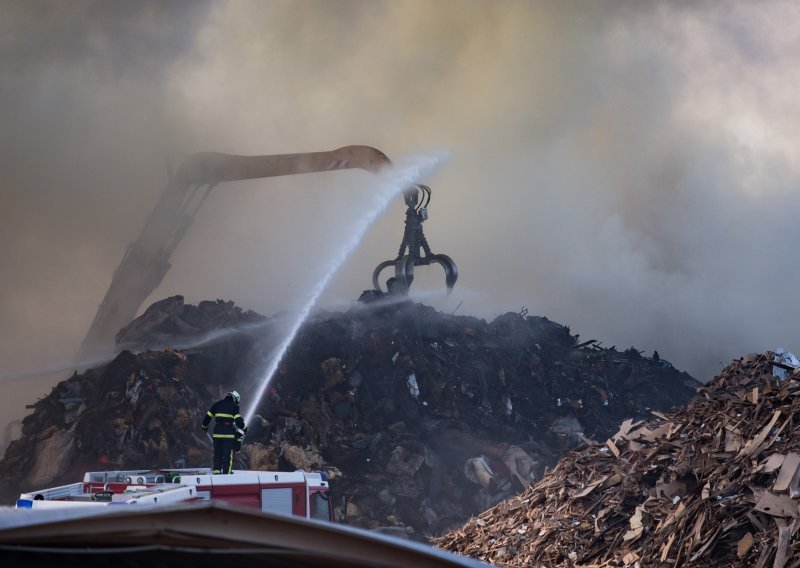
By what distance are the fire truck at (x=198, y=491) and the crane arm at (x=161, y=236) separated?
1228 centimetres

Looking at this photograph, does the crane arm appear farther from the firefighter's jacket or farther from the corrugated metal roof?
the corrugated metal roof

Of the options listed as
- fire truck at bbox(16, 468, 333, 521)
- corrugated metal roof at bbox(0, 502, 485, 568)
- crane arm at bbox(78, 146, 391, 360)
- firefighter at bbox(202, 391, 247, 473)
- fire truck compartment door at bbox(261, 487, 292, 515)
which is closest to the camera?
corrugated metal roof at bbox(0, 502, 485, 568)

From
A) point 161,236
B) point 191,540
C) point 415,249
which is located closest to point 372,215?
point 415,249

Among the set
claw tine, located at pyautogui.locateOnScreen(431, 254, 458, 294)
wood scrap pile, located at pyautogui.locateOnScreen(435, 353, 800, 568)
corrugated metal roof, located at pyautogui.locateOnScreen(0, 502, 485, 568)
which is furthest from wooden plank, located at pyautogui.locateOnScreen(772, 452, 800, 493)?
claw tine, located at pyautogui.locateOnScreen(431, 254, 458, 294)

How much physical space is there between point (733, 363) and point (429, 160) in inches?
390

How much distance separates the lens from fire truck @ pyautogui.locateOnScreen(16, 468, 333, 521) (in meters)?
8.87

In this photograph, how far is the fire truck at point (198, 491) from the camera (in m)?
8.87

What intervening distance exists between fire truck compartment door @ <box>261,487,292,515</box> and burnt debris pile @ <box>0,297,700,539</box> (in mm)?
5125

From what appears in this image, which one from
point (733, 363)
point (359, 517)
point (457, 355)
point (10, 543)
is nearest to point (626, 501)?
point (733, 363)

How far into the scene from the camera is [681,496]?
1033 centimetres

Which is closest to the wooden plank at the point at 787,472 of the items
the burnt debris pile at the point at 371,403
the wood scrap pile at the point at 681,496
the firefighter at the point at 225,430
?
the wood scrap pile at the point at 681,496

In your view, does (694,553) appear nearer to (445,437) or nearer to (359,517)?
(359,517)

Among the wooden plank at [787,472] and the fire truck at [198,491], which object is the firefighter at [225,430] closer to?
the fire truck at [198,491]

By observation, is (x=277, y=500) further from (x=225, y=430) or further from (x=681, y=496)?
(x=681, y=496)
